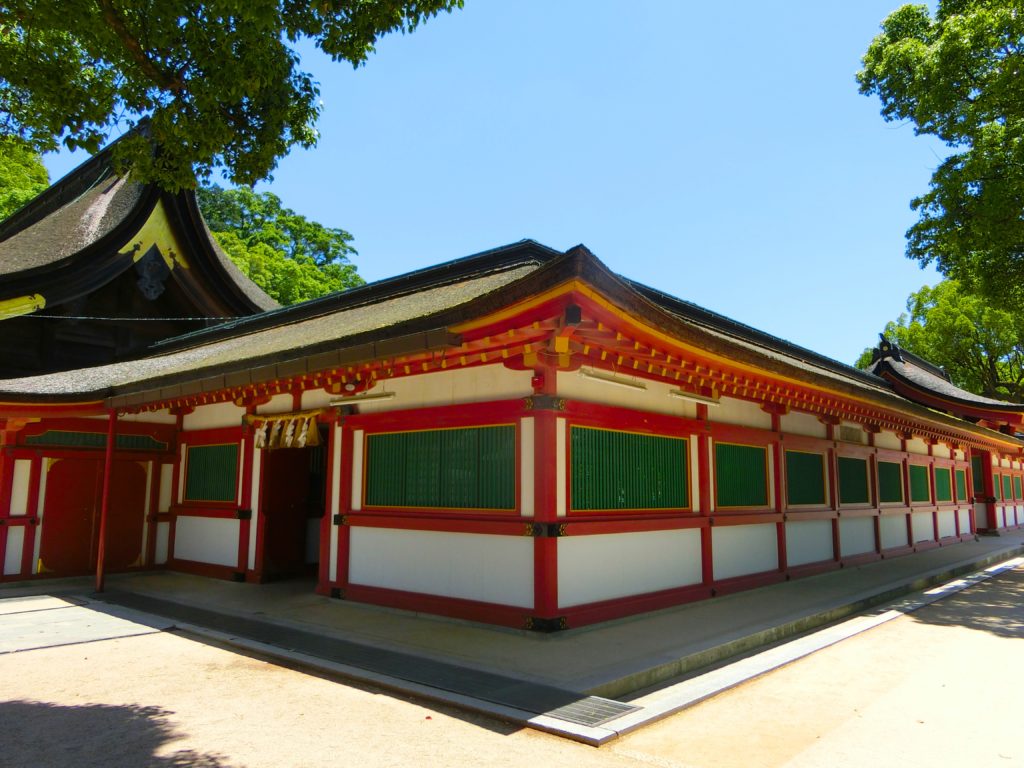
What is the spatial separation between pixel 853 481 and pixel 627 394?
7390mm

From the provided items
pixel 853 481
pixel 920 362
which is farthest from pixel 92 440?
pixel 920 362

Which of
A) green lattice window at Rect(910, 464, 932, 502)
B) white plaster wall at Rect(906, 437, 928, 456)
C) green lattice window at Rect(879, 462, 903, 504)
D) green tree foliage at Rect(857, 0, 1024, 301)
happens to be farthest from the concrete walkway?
green tree foliage at Rect(857, 0, 1024, 301)

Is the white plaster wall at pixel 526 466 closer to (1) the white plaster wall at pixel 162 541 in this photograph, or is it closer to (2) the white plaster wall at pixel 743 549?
(2) the white plaster wall at pixel 743 549

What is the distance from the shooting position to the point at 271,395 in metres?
9.81

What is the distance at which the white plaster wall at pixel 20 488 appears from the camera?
32.8 ft

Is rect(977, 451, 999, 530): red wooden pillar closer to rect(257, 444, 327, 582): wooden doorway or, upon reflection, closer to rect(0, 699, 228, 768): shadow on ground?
rect(257, 444, 327, 582): wooden doorway

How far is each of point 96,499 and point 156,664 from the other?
623 centimetres

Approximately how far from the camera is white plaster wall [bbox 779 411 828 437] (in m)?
10.9

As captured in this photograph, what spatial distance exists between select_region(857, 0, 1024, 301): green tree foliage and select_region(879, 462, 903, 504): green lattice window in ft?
15.6

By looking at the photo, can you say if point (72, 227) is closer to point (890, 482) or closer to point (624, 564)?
Answer: point (624, 564)

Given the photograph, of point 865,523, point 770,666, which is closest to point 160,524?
point 770,666

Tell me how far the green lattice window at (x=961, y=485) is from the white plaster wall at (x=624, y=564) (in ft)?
47.2

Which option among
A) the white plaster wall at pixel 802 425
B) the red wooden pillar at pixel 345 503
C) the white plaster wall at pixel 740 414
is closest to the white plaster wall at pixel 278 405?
the red wooden pillar at pixel 345 503

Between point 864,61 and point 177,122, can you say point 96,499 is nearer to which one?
point 177,122
